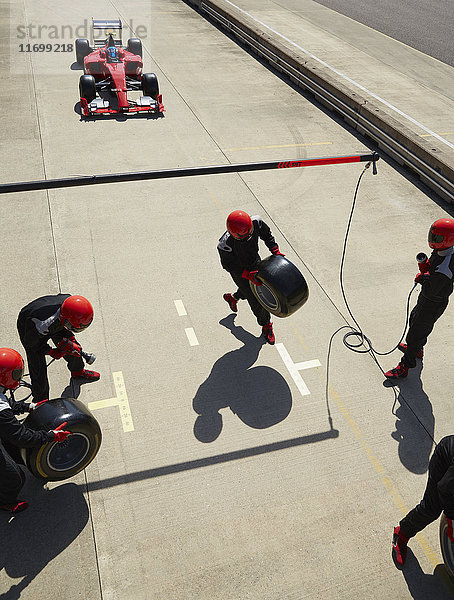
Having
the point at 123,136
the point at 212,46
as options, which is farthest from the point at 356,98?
the point at 212,46

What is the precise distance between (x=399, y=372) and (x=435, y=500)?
2320 millimetres

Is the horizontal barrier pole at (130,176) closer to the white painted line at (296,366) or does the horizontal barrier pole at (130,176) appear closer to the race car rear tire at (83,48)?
the white painted line at (296,366)

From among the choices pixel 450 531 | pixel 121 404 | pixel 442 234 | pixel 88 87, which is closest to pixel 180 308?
pixel 121 404

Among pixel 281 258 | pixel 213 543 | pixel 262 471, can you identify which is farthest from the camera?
pixel 281 258

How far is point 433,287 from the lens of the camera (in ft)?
18.0

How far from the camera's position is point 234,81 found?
15.0 meters

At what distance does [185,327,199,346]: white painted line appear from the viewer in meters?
6.54

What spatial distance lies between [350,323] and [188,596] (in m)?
4.12

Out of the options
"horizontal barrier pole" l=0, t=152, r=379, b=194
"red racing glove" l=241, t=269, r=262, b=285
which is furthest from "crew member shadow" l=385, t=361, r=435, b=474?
"horizontal barrier pole" l=0, t=152, r=379, b=194

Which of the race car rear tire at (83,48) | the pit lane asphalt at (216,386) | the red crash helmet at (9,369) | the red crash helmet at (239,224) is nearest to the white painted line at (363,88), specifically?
the pit lane asphalt at (216,386)

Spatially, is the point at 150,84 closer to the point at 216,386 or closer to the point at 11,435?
the point at 216,386

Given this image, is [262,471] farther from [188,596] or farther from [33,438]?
[33,438]

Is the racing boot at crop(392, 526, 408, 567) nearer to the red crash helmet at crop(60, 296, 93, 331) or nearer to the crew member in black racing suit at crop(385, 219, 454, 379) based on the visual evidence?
the crew member in black racing suit at crop(385, 219, 454, 379)

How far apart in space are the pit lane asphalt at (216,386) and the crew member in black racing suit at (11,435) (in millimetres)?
373
